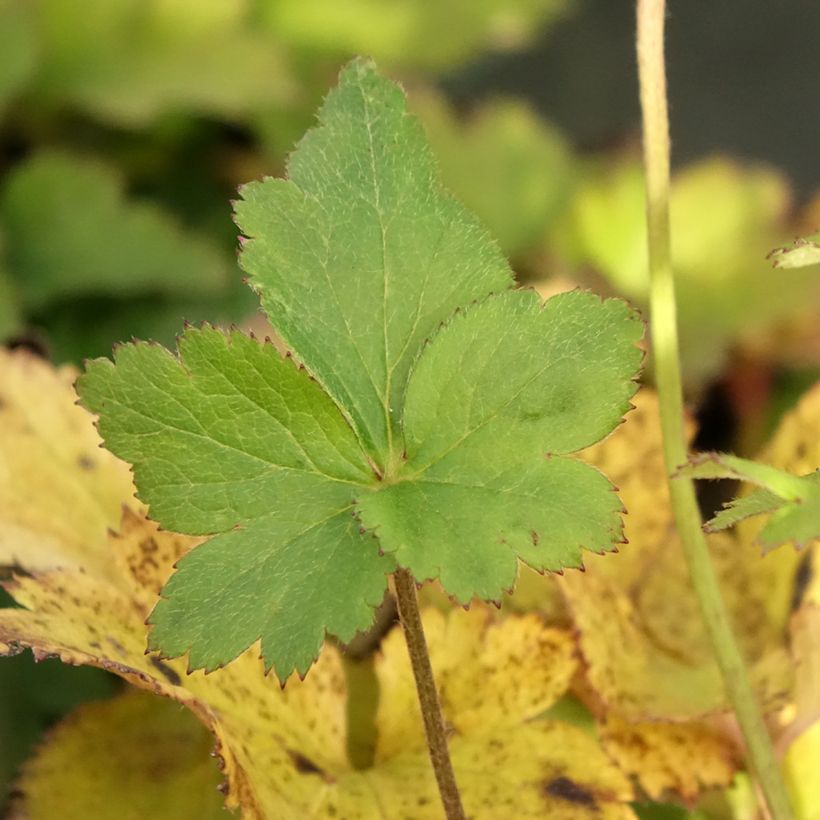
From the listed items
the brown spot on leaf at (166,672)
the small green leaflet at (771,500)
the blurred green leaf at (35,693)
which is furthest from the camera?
the blurred green leaf at (35,693)

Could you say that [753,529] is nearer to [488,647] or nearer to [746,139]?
[488,647]

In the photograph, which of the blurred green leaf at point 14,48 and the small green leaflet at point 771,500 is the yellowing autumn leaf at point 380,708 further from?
the blurred green leaf at point 14,48

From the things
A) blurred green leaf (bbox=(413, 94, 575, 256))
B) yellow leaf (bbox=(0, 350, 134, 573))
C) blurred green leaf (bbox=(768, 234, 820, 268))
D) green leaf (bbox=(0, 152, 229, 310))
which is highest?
blurred green leaf (bbox=(413, 94, 575, 256))

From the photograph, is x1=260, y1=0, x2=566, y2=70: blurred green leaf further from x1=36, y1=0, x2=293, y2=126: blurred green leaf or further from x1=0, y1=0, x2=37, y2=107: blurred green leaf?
x1=0, y1=0, x2=37, y2=107: blurred green leaf

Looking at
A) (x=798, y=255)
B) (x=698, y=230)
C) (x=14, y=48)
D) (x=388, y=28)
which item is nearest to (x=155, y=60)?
(x=14, y=48)

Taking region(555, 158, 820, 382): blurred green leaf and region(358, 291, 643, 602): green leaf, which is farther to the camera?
region(555, 158, 820, 382): blurred green leaf

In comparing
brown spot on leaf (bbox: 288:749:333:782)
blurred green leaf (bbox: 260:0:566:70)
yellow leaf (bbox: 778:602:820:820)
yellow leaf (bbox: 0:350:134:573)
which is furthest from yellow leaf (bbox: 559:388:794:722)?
blurred green leaf (bbox: 260:0:566:70)

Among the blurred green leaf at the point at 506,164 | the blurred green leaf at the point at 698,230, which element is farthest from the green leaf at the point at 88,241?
the blurred green leaf at the point at 698,230
